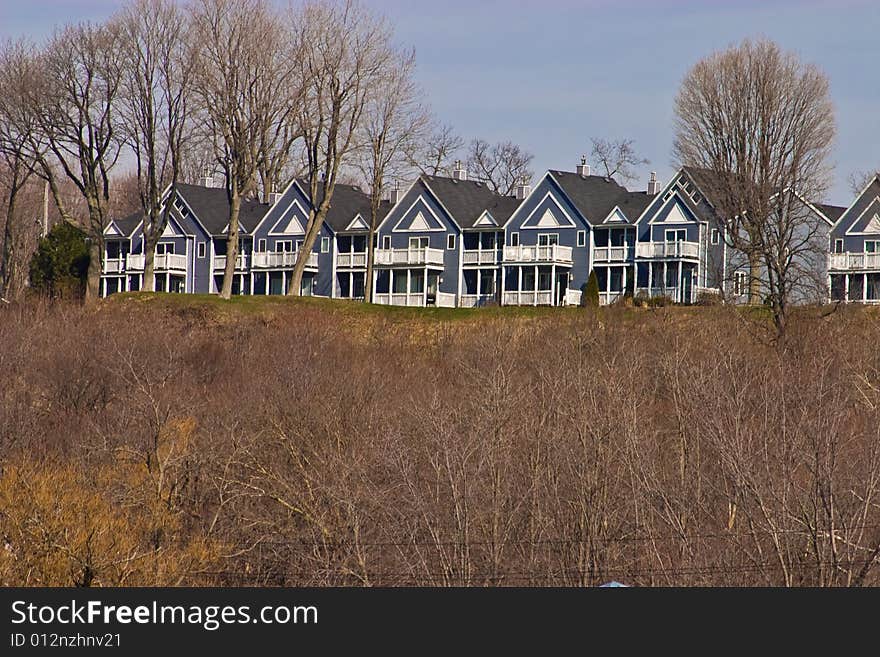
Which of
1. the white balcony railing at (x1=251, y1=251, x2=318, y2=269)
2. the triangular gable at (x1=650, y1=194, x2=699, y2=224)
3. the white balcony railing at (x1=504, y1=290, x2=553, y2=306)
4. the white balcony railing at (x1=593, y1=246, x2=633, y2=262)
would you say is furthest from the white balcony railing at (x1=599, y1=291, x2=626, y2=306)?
the white balcony railing at (x1=251, y1=251, x2=318, y2=269)

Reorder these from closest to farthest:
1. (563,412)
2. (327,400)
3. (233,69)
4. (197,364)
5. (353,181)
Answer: (563,412) < (327,400) < (197,364) < (233,69) < (353,181)

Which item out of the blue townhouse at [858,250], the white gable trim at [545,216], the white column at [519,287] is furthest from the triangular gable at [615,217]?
the blue townhouse at [858,250]

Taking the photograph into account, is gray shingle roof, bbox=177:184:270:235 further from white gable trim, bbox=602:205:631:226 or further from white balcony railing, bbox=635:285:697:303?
white balcony railing, bbox=635:285:697:303

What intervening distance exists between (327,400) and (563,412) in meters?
7.73

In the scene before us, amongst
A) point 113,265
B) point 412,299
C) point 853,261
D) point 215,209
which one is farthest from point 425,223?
point 853,261

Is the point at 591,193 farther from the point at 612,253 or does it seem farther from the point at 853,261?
the point at 853,261

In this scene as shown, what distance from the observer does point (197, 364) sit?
5181 cm

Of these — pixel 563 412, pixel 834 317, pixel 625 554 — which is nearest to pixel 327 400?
pixel 563 412

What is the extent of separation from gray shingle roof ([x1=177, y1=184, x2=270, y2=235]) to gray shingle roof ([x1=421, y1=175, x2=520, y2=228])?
10796mm

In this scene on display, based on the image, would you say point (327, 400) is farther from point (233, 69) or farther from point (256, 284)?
point (256, 284)

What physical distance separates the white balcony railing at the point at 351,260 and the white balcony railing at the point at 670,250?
14896 millimetres

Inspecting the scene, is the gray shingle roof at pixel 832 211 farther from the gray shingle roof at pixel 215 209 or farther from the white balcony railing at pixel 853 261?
the gray shingle roof at pixel 215 209

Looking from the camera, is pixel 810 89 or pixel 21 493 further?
pixel 810 89

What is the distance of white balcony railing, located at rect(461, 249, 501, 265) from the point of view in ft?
230
